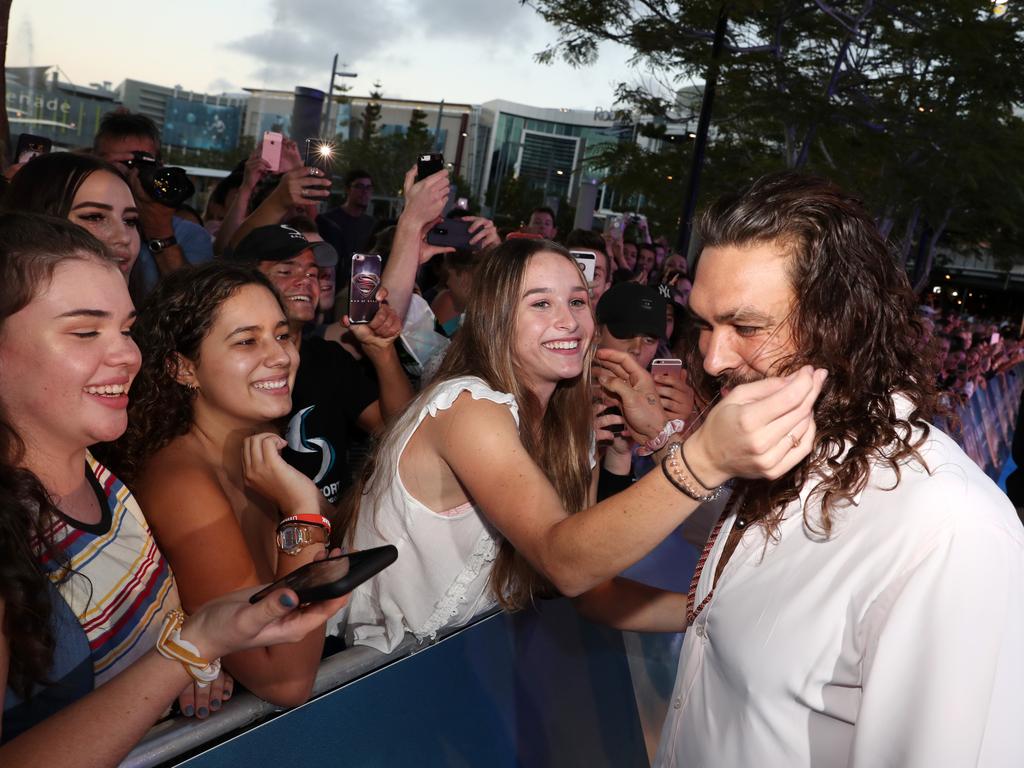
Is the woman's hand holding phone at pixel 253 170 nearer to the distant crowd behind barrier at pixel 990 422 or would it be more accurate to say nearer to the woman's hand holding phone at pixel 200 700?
the woman's hand holding phone at pixel 200 700

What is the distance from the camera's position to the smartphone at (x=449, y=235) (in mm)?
4898

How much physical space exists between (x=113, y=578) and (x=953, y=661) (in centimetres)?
176

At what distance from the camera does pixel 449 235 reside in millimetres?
4926

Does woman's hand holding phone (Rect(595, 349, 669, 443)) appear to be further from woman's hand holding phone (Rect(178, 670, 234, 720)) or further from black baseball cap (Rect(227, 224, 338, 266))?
woman's hand holding phone (Rect(178, 670, 234, 720))

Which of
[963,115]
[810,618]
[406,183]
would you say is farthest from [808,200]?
[963,115]

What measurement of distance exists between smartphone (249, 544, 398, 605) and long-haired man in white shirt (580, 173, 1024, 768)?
67cm

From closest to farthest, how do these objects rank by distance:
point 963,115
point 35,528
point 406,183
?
point 35,528, point 406,183, point 963,115

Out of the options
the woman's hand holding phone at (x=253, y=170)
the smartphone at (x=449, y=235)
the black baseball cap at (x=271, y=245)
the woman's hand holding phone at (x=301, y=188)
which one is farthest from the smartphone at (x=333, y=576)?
the woman's hand holding phone at (x=253, y=170)

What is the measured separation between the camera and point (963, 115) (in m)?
16.9

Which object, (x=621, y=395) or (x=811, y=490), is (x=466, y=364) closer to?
(x=621, y=395)

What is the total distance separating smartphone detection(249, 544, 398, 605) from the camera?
5.46 ft

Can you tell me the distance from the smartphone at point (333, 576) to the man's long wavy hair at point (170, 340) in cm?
126

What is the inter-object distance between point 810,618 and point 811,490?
26 centimetres

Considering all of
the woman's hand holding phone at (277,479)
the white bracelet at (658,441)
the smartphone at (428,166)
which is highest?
the smartphone at (428,166)
